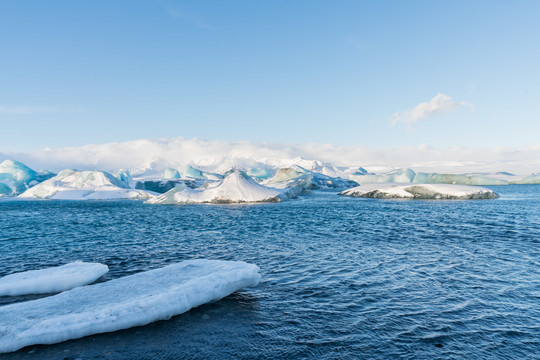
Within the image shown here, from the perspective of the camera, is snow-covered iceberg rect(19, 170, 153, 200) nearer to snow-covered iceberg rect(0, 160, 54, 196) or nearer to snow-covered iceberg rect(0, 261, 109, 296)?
snow-covered iceberg rect(0, 160, 54, 196)

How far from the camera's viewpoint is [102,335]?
626 cm

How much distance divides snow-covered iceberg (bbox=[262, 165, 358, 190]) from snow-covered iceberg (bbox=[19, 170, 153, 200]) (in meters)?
37.2

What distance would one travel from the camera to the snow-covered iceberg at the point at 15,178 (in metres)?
96.8

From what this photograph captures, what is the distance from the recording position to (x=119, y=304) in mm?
7004

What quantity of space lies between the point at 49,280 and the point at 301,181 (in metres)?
83.5

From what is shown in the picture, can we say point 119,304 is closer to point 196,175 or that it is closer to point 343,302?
point 343,302

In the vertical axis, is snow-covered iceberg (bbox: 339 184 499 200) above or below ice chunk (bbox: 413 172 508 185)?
below

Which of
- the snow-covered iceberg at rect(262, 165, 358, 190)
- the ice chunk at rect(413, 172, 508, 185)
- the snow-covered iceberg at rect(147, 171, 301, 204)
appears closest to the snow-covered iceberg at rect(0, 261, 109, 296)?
the snow-covered iceberg at rect(147, 171, 301, 204)

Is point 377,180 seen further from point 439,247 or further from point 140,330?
point 140,330

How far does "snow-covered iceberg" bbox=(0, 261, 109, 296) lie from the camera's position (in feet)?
28.9

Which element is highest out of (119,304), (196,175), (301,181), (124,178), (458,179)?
(196,175)

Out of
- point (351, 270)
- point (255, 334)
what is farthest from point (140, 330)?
point (351, 270)

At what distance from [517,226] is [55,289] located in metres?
26.1

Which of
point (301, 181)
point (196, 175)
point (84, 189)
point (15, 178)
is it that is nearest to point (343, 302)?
→ point (301, 181)
